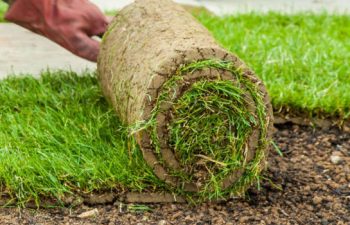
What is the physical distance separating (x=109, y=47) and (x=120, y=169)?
81 centimetres

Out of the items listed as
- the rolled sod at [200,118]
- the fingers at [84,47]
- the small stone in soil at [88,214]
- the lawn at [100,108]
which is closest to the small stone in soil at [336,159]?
the lawn at [100,108]

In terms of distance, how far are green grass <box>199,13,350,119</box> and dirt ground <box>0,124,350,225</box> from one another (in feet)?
1.44

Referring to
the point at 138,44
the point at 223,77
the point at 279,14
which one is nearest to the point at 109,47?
the point at 138,44

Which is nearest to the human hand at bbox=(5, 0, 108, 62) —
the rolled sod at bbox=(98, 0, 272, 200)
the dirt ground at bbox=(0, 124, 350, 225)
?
the rolled sod at bbox=(98, 0, 272, 200)

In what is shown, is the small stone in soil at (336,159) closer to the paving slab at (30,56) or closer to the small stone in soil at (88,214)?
the small stone in soil at (88,214)

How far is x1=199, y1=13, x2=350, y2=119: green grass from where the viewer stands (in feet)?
14.6

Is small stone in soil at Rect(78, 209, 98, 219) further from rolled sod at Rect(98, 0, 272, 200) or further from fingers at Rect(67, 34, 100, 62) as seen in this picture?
fingers at Rect(67, 34, 100, 62)

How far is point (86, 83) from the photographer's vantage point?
4719mm

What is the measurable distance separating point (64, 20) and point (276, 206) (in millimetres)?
1648

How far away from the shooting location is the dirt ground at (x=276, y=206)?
335 cm

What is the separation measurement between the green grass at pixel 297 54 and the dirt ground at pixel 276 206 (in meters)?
0.44

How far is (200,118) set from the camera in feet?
11.0

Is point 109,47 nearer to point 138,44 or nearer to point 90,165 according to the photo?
point 138,44

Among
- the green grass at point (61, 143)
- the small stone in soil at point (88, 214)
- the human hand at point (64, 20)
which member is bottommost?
the small stone in soil at point (88, 214)
